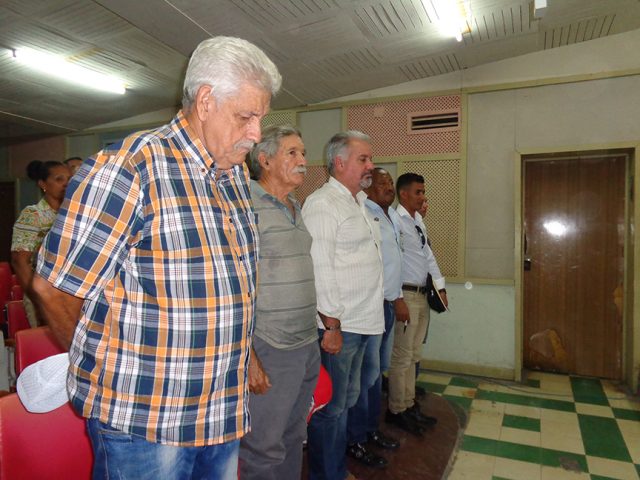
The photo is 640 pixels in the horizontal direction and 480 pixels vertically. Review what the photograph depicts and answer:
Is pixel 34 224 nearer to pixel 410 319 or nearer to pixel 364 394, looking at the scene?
pixel 364 394

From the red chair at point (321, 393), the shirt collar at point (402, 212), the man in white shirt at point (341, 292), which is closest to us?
the red chair at point (321, 393)

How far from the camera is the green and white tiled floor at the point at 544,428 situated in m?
2.49

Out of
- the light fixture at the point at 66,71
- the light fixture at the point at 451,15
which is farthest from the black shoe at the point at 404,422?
the light fixture at the point at 66,71

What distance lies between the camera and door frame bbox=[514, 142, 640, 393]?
3693 millimetres

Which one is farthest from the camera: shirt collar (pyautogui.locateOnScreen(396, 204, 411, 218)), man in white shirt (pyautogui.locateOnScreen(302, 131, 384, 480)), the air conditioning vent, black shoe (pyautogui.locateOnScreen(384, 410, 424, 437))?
the air conditioning vent

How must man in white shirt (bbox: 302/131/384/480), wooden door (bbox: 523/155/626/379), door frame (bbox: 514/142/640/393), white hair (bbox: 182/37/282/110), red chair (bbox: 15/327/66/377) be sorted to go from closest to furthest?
white hair (bbox: 182/37/282/110)
red chair (bbox: 15/327/66/377)
man in white shirt (bbox: 302/131/384/480)
door frame (bbox: 514/142/640/393)
wooden door (bbox: 523/155/626/379)

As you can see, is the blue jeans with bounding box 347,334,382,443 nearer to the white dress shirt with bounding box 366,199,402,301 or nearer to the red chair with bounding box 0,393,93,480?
the white dress shirt with bounding box 366,199,402,301

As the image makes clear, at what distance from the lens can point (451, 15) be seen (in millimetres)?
3084

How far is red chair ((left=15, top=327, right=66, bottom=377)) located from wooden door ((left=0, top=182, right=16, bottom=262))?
19.6 feet

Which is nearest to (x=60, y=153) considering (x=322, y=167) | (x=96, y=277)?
(x=322, y=167)

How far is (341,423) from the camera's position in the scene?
2.10 metres

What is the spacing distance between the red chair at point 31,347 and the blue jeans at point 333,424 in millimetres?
1068

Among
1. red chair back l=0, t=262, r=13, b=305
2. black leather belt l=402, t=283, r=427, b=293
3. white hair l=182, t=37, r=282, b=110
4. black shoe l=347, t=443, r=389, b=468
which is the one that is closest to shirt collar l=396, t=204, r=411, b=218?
black leather belt l=402, t=283, r=427, b=293

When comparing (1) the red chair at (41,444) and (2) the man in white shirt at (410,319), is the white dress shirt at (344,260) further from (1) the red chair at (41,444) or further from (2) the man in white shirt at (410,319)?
(1) the red chair at (41,444)
